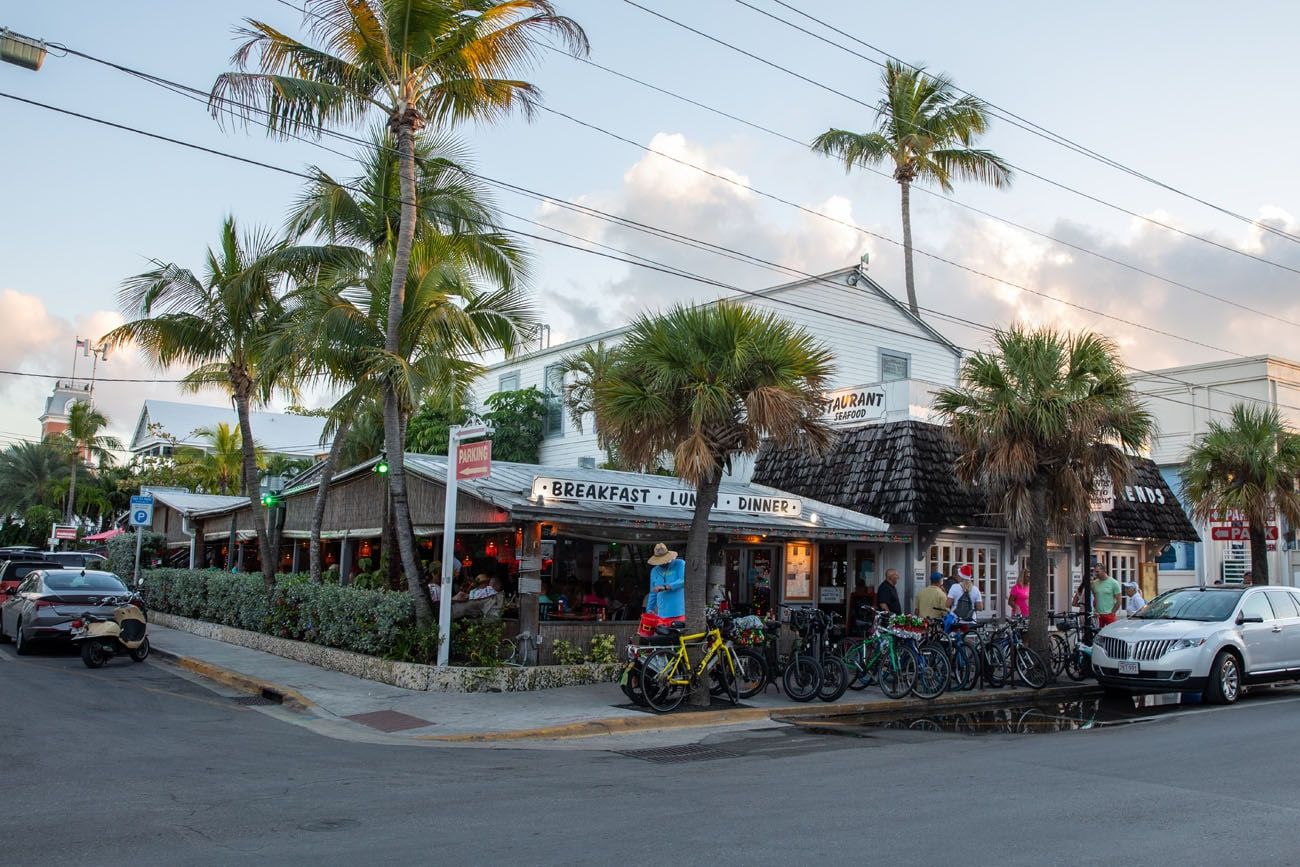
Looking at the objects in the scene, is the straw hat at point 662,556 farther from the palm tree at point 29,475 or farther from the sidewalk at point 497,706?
the palm tree at point 29,475

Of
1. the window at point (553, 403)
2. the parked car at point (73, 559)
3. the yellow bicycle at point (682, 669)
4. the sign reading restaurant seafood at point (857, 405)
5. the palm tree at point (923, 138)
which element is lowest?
the yellow bicycle at point (682, 669)

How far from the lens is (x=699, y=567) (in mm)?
13562

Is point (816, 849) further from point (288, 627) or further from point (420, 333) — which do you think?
point (288, 627)

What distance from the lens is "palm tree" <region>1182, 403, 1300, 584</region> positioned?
2145 cm

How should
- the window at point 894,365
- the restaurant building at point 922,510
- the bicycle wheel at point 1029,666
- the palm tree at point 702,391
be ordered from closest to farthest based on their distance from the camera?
the palm tree at point 702,391
the bicycle wheel at point 1029,666
the restaurant building at point 922,510
the window at point 894,365

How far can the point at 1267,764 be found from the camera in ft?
31.8

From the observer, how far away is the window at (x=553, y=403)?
32.8m

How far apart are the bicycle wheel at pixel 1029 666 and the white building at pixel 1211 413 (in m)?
17.3

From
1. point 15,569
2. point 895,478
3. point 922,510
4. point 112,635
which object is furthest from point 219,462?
point 922,510

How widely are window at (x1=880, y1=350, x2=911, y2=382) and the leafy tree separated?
1061 centimetres

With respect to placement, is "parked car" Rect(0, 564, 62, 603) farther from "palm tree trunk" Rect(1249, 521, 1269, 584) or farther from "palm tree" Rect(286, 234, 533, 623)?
"palm tree trunk" Rect(1249, 521, 1269, 584)

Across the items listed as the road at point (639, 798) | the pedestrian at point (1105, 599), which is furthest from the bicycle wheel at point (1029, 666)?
the road at point (639, 798)

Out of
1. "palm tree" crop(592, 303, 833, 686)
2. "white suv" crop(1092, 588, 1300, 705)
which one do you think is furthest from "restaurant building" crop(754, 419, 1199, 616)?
"palm tree" crop(592, 303, 833, 686)

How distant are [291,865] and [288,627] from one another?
→ 1340 centimetres
